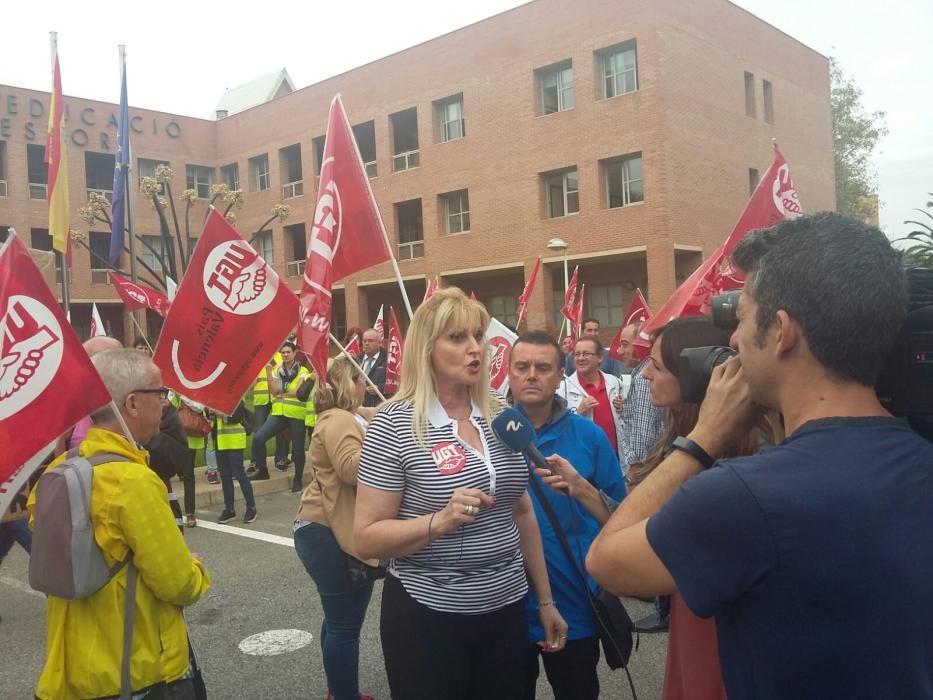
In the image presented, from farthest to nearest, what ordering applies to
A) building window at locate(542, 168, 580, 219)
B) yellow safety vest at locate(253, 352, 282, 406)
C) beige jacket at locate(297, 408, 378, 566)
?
building window at locate(542, 168, 580, 219) → yellow safety vest at locate(253, 352, 282, 406) → beige jacket at locate(297, 408, 378, 566)

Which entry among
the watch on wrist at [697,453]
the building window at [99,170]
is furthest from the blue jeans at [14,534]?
the building window at [99,170]

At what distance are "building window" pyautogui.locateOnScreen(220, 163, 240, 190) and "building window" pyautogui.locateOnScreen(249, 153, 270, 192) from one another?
99 centimetres

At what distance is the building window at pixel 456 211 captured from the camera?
27878 mm

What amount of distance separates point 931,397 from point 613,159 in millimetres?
23612

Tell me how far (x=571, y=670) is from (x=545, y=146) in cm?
2364

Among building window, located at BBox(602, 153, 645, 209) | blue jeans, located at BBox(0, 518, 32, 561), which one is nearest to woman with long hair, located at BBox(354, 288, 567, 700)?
blue jeans, located at BBox(0, 518, 32, 561)

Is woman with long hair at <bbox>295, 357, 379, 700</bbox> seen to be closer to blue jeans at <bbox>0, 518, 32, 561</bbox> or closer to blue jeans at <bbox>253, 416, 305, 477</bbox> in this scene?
blue jeans at <bbox>0, 518, 32, 561</bbox>

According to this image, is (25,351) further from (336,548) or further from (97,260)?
(97,260)

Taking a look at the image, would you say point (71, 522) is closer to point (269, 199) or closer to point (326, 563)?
point (326, 563)

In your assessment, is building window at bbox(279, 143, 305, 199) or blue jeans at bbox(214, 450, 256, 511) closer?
blue jeans at bbox(214, 450, 256, 511)

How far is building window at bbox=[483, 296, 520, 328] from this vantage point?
2850 centimetres

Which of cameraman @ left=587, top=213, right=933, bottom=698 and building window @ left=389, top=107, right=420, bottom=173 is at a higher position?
building window @ left=389, top=107, right=420, bottom=173

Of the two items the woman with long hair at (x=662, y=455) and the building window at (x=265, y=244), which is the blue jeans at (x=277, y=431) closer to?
the woman with long hair at (x=662, y=455)

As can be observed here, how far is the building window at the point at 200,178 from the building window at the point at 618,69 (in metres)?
20.7
